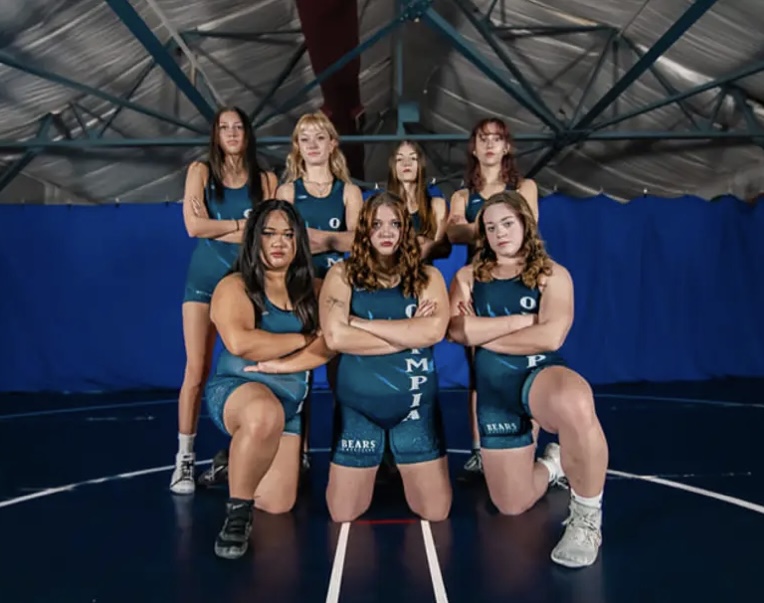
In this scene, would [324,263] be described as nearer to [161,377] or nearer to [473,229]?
[473,229]

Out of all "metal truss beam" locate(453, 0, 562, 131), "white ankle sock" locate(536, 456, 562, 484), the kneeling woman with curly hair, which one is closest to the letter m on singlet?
the kneeling woman with curly hair

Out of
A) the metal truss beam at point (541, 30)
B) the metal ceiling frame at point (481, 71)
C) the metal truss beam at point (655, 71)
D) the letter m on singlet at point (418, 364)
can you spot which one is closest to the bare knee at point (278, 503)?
the letter m on singlet at point (418, 364)

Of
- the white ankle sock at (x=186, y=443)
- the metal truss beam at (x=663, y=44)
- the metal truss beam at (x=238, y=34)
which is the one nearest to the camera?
the white ankle sock at (x=186, y=443)

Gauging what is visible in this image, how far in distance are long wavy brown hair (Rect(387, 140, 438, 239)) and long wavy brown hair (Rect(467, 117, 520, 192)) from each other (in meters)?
0.20

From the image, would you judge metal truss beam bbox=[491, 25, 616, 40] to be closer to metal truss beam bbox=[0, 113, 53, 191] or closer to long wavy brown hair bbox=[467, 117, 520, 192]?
long wavy brown hair bbox=[467, 117, 520, 192]

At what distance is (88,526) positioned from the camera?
2410 millimetres

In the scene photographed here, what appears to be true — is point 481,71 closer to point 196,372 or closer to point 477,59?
point 477,59

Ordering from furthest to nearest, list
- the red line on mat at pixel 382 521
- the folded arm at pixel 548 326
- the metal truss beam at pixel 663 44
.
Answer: the metal truss beam at pixel 663 44
the red line on mat at pixel 382 521
the folded arm at pixel 548 326

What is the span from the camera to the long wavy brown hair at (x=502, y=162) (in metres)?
2.89

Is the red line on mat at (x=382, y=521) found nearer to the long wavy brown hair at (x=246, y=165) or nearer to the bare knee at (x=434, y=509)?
the bare knee at (x=434, y=509)

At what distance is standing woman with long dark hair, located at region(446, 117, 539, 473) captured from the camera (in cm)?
289

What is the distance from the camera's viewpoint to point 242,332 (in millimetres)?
2355

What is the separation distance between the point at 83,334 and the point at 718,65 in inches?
236

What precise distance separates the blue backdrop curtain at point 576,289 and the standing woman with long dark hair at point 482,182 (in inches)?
104
